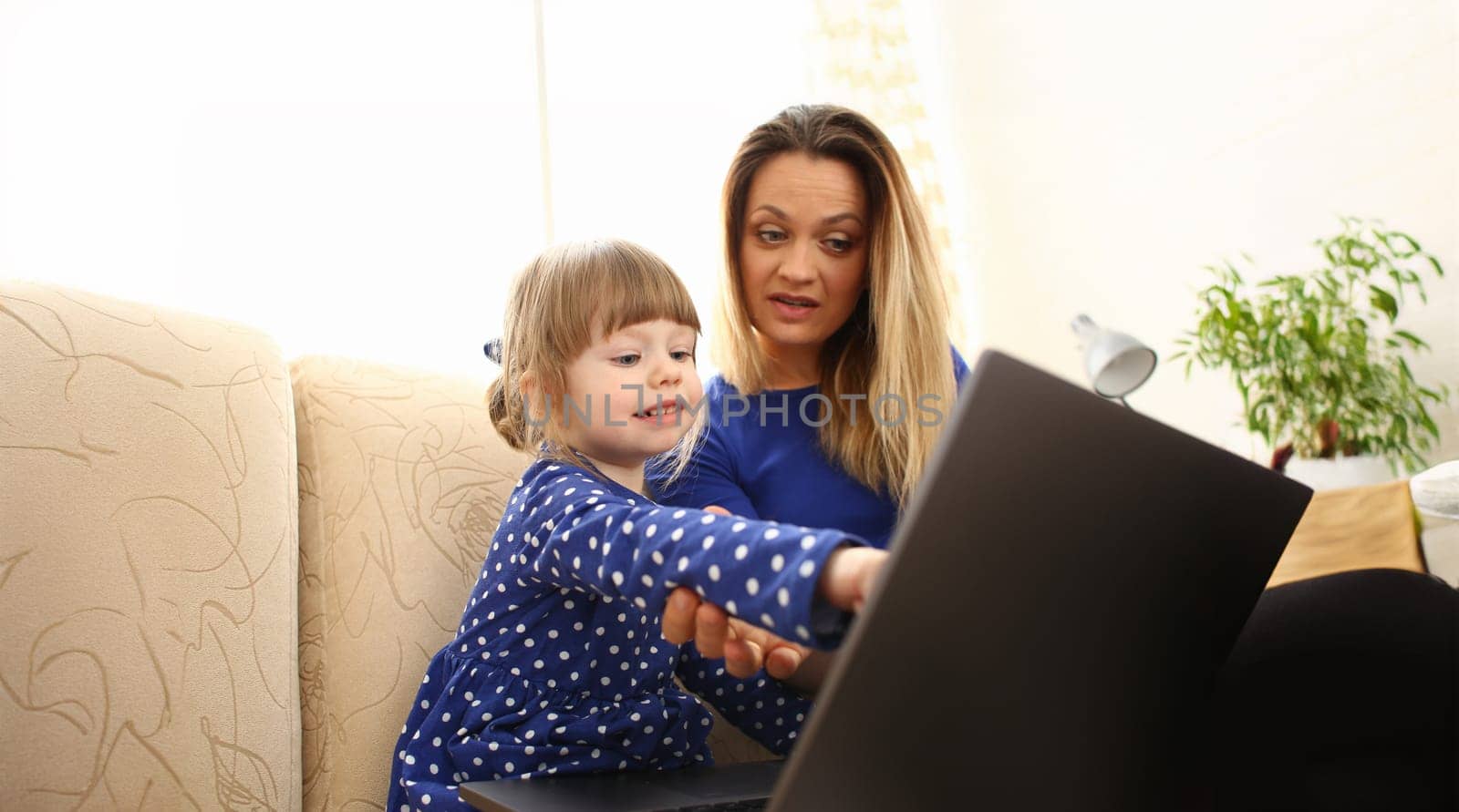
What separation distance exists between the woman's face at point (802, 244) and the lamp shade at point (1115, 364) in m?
0.75

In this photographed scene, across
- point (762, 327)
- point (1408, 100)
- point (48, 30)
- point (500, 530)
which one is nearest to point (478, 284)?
point (48, 30)

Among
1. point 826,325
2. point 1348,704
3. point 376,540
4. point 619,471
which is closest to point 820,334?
point 826,325

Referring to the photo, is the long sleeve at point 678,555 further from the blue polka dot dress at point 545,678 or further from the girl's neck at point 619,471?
the girl's neck at point 619,471

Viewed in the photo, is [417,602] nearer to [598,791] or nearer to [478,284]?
[598,791]

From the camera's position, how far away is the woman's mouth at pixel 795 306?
4.86ft

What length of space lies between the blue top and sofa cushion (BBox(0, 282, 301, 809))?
0.50m

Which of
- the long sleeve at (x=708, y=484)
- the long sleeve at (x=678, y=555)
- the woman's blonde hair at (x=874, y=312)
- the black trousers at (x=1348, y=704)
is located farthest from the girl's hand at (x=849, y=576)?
the woman's blonde hair at (x=874, y=312)

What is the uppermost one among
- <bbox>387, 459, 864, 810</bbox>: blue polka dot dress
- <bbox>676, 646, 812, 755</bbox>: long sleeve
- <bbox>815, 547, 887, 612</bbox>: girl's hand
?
<bbox>815, 547, 887, 612</bbox>: girl's hand

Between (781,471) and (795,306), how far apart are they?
0.23 metres

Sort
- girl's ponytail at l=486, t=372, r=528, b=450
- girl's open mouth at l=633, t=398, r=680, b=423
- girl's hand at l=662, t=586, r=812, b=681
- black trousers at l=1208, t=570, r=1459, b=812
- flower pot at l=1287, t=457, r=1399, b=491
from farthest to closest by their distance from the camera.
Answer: flower pot at l=1287, t=457, r=1399, b=491, girl's ponytail at l=486, t=372, r=528, b=450, girl's open mouth at l=633, t=398, r=680, b=423, black trousers at l=1208, t=570, r=1459, b=812, girl's hand at l=662, t=586, r=812, b=681

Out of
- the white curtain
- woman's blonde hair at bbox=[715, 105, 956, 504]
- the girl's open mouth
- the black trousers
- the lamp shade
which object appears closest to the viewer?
the black trousers

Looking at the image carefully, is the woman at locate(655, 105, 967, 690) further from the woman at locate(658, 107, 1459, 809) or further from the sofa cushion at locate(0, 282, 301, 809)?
the sofa cushion at locate(0, 282, 301, 809)

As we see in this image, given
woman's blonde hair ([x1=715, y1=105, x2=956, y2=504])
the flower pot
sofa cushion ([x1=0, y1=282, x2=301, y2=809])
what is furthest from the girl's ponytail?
the flower pot

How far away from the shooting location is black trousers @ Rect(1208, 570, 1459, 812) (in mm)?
827
